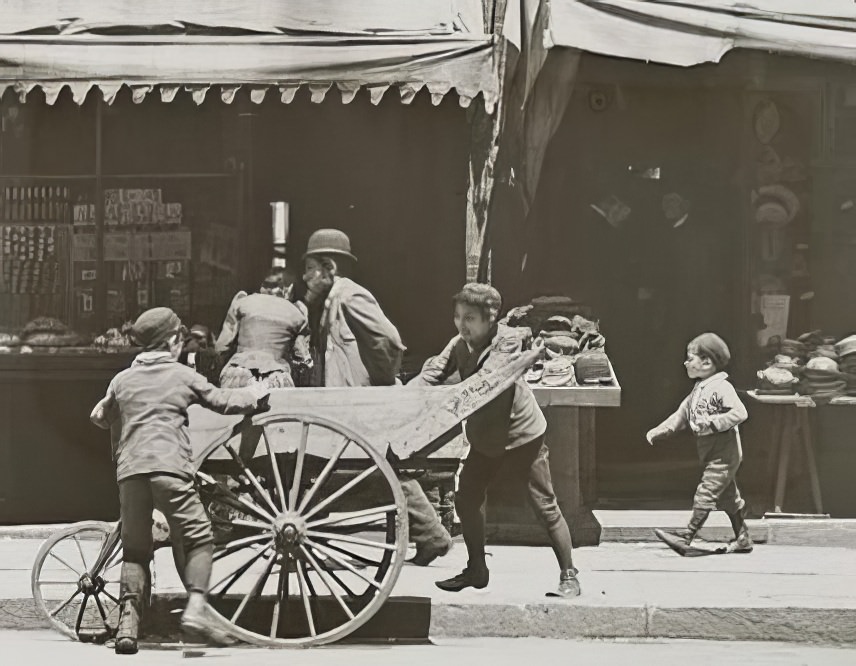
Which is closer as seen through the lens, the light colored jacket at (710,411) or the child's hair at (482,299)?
the child's hair at (482,299)

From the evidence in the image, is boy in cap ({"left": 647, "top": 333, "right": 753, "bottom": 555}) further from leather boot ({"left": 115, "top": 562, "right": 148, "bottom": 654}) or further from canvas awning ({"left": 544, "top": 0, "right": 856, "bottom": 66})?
leather boot ({"left": 115, "top": 562, "right": 148, "bottom": 654})

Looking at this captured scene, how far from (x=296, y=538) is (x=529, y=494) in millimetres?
1309

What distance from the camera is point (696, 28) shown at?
8.69 metres

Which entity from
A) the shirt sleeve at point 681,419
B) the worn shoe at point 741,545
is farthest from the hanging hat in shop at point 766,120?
the worn shoe at point 741,545

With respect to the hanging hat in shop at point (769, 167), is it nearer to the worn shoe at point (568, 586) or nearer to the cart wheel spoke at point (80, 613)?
the worn shoe at point (568, 586)

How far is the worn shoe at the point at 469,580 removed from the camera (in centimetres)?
793

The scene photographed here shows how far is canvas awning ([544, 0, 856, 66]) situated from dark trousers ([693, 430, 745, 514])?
7.17 feet

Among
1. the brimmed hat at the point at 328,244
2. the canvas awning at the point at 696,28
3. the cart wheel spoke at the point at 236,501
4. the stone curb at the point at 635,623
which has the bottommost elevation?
the stone curb at the point at 635,623

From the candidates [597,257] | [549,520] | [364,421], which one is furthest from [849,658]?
[597,257]

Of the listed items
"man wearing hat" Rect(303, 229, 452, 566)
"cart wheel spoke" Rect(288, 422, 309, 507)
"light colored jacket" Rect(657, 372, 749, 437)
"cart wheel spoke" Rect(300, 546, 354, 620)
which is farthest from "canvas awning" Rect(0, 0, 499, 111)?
"cart wheel spoke" Rect(300, 546, 354, 620)

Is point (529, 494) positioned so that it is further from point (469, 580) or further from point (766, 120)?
point (766, 120)

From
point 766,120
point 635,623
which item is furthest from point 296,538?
point 766,120

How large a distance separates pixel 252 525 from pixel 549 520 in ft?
5.11

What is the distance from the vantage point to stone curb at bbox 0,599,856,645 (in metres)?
7.56
